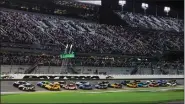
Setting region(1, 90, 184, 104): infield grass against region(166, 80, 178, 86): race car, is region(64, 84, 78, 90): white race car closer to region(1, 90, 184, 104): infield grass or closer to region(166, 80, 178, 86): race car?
region(1, 90, 184, 104): infield grass

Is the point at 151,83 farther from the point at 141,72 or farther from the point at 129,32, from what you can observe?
the point at 129,32

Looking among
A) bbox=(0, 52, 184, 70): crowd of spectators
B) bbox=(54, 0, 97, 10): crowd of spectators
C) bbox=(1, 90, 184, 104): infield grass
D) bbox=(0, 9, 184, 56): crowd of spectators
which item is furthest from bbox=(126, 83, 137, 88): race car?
bbox=(54, 0, 97, 10): crowd of spectators

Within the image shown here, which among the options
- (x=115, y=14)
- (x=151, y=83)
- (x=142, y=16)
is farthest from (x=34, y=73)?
(x=142, y=16)

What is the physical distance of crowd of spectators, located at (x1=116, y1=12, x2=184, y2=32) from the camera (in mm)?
59594

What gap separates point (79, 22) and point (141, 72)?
1870 centimetres

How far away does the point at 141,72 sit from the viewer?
42.0 metres

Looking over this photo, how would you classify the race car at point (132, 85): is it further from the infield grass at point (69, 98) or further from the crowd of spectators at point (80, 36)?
the crowd of spectators at point (80, 36)

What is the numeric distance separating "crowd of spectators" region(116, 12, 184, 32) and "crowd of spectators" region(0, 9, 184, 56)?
1.79 m

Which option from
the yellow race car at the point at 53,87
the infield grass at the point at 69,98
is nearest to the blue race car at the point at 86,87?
the yellow race car at the point at 53,87

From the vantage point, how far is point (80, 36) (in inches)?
1994

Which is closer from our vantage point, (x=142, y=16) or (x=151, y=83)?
(x=151, y=83)

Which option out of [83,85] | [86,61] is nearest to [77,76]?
[86,61]

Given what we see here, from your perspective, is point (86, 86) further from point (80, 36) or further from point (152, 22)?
point (152, 22)

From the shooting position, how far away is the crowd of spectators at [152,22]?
5959cm
